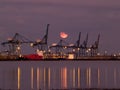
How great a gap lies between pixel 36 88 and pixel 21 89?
1.43 meters

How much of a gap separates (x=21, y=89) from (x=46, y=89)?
6.30 feet

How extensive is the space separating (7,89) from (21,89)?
141 centimetres

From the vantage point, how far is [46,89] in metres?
38.8

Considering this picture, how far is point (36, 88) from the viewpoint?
39.8 metres

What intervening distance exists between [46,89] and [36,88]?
131 cm

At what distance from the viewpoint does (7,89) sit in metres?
37.9

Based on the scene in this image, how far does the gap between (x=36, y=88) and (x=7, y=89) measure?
2.84 m

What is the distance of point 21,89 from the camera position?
38906 mm
